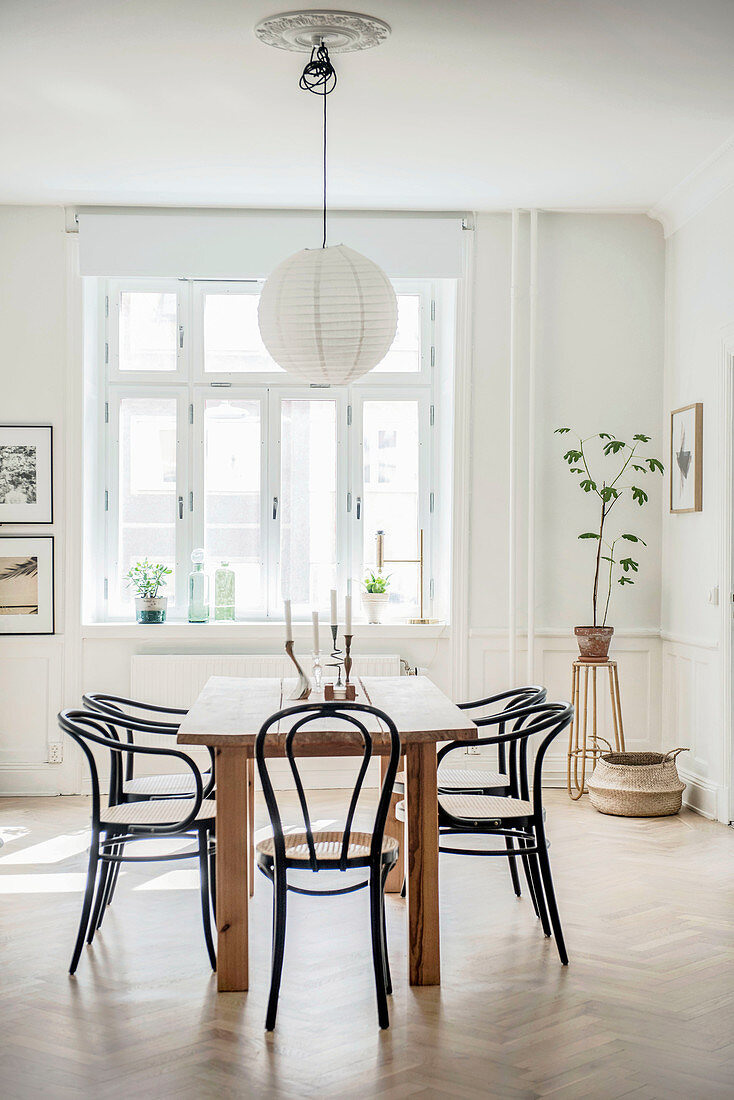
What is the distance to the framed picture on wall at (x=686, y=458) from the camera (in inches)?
206

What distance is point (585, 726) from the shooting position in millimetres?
5496

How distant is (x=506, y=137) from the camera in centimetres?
460

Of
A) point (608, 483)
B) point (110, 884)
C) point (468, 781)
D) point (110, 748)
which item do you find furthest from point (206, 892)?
point (608, 483)

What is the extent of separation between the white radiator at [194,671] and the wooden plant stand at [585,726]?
3.24 ft

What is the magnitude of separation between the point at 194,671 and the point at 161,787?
1.87 meters

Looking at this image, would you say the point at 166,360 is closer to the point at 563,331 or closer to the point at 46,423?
the point at 46,423

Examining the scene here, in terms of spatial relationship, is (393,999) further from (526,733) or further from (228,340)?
(228,340)

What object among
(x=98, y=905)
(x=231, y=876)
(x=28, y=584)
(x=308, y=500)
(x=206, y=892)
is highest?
(x=308, y=500)

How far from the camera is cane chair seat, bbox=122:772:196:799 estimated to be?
3658mm

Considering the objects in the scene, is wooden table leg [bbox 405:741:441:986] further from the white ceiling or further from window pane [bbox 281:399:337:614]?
window pane [bbox 281:399:337:614]

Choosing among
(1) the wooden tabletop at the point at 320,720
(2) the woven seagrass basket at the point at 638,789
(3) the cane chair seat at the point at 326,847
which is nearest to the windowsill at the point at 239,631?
(2) the woven seagrass basket at the point at 638,789

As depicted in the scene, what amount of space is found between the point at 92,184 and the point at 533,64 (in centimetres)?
243

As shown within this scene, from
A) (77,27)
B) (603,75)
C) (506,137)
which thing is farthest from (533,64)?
(77,27)

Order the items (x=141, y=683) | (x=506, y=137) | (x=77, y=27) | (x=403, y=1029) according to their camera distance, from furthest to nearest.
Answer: (x=141, y=683) → (x=506, y=137) → (x=77, y=27) → (x=403, y=1029)
